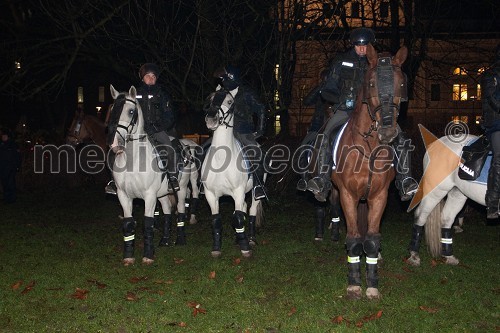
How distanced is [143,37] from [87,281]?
26.9 ft

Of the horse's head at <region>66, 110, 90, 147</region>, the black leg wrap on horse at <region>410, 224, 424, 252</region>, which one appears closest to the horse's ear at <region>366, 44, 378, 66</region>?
the black leg wrap on horse at <region>410, 224, 424, 252</region>

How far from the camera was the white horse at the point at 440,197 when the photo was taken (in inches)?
358

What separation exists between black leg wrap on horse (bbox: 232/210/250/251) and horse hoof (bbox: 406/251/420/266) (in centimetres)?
267

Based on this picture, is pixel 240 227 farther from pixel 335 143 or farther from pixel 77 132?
pixel 77 132

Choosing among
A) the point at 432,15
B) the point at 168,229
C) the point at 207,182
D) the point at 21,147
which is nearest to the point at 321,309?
the point at 207,182

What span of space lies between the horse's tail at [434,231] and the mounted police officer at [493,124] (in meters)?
1.14

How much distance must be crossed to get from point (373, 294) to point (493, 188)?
7.83 feet

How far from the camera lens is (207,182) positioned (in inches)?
384

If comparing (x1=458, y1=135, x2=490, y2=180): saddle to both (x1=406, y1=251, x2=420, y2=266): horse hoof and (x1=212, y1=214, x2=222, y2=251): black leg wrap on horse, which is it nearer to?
(x1=406, y1=251, x2=420, y2=266): horse hoof

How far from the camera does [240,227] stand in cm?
992

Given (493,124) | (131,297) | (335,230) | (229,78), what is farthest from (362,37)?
(131,297)

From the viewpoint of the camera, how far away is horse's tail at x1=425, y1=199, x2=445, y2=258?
9438 mm

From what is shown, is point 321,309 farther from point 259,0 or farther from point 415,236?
point 259,0

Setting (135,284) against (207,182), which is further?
(207,182)
